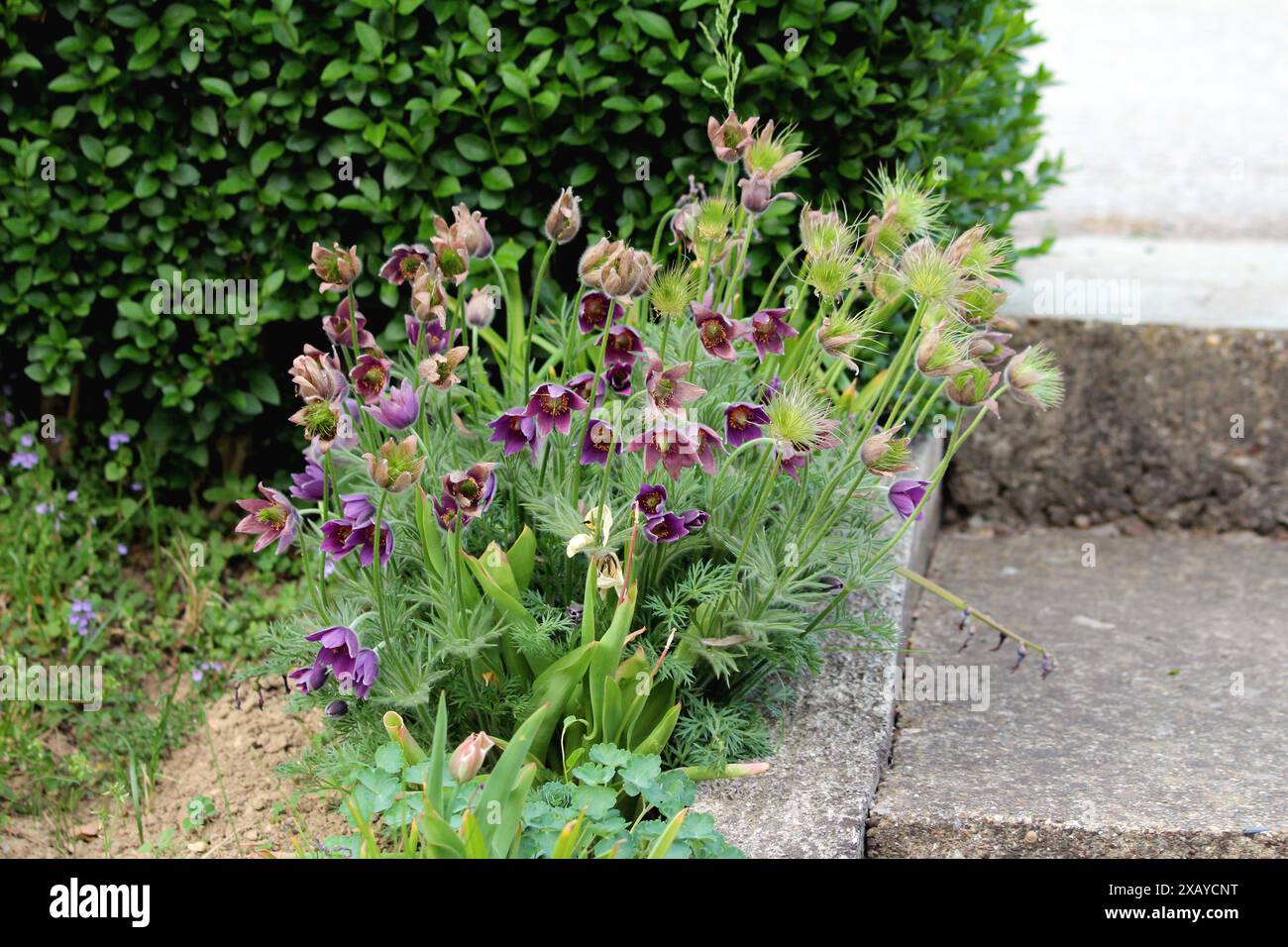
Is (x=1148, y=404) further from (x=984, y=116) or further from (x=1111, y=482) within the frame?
(x=984, y=116)

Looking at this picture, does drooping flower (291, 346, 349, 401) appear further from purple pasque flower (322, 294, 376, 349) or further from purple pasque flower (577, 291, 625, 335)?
purple pasque flower (577, 291, 625, 335)

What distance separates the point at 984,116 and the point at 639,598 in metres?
2.07

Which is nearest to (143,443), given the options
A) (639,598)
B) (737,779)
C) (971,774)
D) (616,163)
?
(616,163)

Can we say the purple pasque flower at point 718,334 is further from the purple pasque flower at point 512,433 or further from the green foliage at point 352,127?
the green foliage at point 352,127

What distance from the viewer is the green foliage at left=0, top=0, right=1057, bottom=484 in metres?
3.42

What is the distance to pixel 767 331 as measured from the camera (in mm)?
2557

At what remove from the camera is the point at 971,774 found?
268 centimetres

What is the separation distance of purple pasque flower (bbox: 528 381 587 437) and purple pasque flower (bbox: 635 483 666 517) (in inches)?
7.2

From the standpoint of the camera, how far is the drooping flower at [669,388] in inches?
89.8

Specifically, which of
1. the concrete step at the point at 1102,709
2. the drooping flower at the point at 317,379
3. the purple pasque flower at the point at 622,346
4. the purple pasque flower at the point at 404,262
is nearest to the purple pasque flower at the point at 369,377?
the drooping flower at the point at 317,379

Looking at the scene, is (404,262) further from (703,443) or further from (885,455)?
(885,455)

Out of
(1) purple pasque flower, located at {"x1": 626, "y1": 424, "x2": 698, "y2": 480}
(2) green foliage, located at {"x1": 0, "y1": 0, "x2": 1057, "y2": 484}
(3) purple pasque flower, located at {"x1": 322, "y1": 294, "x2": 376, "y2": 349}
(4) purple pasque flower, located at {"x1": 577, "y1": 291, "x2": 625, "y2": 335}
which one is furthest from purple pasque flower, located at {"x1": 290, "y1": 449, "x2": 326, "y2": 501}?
(2) green foliage, located at {"x1": 0, "y1": 0, "x2": 1057, "y2": 484}
